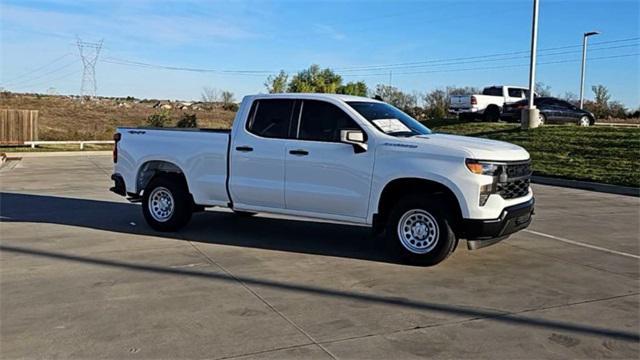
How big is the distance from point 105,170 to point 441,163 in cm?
1565

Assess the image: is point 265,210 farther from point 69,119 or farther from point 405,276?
point 69,119

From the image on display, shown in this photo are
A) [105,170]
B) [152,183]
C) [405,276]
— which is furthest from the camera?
[105,170]

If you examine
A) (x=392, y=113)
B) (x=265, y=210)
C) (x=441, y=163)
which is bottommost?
(x=265, y=210)

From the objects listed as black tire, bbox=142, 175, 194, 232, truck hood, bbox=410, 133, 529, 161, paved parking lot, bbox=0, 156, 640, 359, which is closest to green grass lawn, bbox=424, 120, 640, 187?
paved parking lot, bbox=0, 156, 640, 359

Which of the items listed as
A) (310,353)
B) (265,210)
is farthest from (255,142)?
(310,353)

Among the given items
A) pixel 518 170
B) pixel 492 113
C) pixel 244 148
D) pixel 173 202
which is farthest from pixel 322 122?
pixel 492 113

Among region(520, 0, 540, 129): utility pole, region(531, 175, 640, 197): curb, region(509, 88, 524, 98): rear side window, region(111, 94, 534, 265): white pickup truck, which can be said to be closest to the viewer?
region(111, 94, 534, 265): white pickup truck

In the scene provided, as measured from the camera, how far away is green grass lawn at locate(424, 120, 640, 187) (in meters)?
17.7

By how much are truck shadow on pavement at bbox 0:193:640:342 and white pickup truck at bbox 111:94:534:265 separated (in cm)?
51

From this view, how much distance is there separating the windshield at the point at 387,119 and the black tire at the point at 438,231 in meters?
0.98

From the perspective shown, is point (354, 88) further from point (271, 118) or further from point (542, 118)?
point (271, 118)

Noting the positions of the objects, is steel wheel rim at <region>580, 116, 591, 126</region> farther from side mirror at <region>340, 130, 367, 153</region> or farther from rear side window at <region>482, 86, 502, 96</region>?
side mirror at <region>340, 130, 367, 153</region>

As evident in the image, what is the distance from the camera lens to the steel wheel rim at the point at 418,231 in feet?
22.6

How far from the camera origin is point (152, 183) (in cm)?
888
